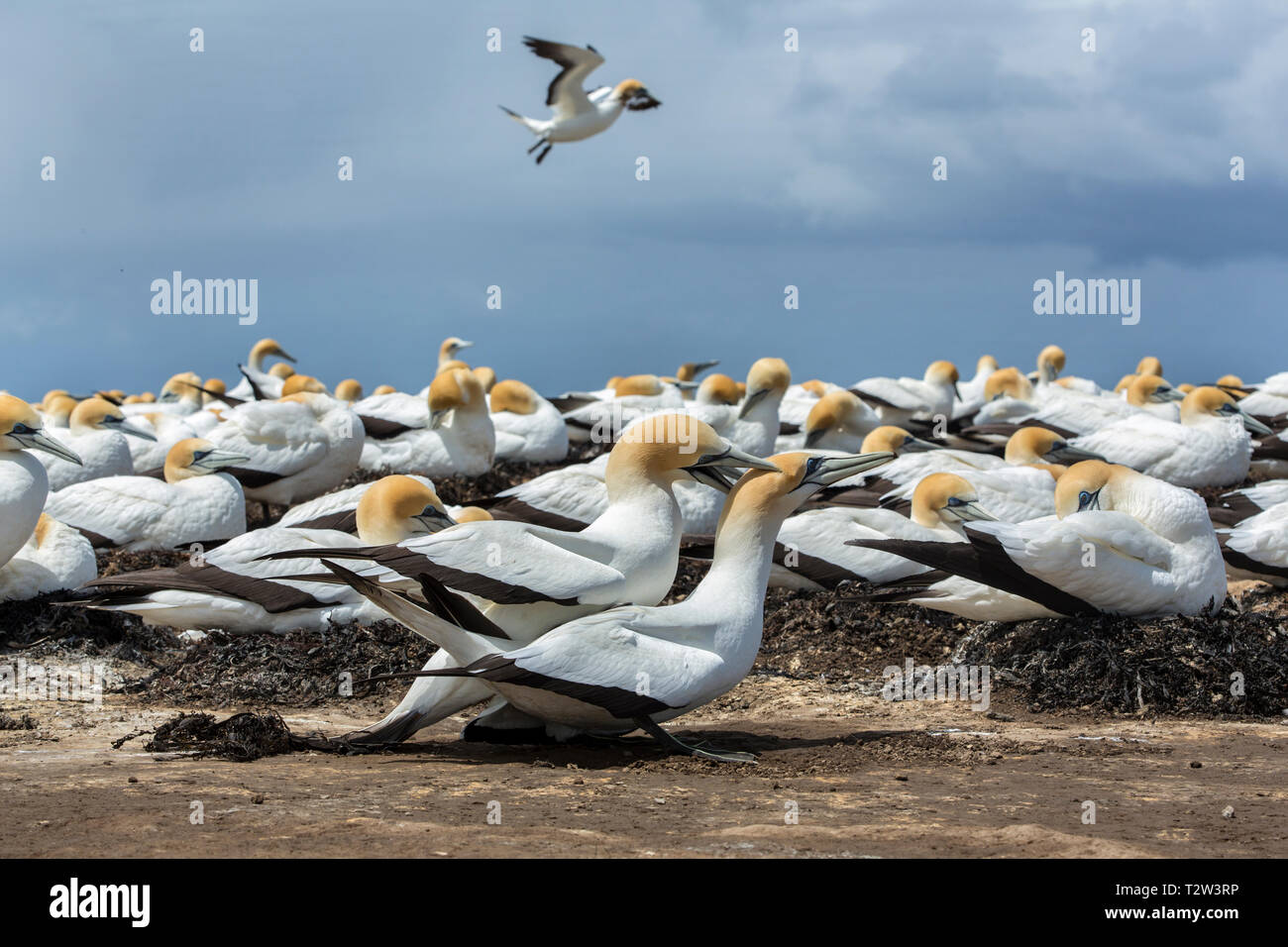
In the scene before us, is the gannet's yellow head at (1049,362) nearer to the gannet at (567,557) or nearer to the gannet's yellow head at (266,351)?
the gannet's yellow head at (266,351)

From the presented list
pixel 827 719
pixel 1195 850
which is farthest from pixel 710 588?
pixel 1195 850

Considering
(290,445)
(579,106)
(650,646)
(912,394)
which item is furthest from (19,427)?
(912,394)

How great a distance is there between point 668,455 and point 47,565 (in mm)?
5232

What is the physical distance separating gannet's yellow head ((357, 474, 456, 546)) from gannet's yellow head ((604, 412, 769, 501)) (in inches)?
85.8

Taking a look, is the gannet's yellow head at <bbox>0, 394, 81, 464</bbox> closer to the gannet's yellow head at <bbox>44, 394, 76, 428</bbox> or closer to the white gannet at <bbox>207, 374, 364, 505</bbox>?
the white gannet at <bbox>207, 374, 364, 505</bbox>

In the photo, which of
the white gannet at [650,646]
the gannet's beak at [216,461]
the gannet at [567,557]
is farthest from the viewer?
the gannet's beak at [216,461]

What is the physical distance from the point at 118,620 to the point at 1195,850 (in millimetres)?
7465

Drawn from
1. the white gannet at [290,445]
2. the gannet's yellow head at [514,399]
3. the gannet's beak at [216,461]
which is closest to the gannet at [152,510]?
the gannet's beak at [216,461]

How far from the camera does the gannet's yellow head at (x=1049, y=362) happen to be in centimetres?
3394

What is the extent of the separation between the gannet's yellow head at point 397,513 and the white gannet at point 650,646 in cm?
235

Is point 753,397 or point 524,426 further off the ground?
point 753,397

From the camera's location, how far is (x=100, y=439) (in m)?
16.2

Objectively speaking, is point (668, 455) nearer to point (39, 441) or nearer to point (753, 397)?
point (39, 441)

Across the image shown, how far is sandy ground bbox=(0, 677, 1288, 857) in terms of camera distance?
15.8 feet
